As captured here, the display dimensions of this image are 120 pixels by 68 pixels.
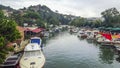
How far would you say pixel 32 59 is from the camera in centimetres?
3362

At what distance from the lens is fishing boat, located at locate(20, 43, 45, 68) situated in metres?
31.9

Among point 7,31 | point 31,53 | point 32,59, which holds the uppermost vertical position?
point 7,31

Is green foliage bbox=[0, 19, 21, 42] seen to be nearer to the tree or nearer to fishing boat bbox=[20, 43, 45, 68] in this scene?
fishing boat bbox=[20, 43, 45, 68]

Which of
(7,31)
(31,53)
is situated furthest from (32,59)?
(7,31)

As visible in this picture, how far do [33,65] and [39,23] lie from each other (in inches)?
3669

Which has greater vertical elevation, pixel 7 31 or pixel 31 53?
pixel 7 31

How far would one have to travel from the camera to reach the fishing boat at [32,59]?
31875 millimetres

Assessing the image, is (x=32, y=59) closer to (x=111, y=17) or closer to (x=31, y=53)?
(x=31, y=53)

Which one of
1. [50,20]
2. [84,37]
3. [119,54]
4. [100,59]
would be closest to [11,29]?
[100,59]

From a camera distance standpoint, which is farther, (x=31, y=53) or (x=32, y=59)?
(x=31, y=53)

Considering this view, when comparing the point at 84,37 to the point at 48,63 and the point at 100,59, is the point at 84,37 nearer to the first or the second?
the point at 100,59

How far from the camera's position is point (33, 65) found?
103 ft

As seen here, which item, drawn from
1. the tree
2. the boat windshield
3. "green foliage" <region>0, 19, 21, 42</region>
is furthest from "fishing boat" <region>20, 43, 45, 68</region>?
the tree

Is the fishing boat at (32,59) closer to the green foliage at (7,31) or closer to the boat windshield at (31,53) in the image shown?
the boat windshield at (31,53)
